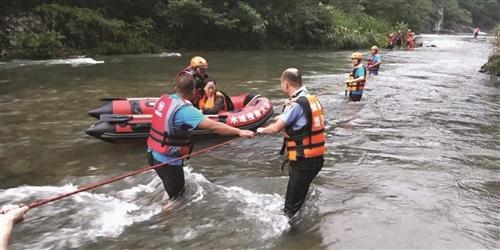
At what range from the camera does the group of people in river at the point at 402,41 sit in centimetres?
3034

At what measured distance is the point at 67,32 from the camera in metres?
19.6

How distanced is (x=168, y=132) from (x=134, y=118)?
8.83 feet

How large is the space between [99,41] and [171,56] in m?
2.99

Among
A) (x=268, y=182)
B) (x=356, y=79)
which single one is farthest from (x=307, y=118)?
(x=356, y=79)

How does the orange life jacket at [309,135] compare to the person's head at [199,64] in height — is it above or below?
below

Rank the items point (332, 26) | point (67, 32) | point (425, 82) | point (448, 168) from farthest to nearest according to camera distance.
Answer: point (332, 26), point (67, 32), point (425, 82), point (448, 168)

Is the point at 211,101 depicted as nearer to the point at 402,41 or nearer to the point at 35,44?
the point at 35,44

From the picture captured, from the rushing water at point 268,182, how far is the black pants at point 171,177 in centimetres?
26

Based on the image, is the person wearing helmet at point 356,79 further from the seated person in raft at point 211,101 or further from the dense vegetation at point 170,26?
the dense vegetation at point 170,26

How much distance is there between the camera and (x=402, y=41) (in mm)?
32062

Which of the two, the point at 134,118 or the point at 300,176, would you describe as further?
the point at 134,118

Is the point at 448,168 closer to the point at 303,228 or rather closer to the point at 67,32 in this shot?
the point at 303,228

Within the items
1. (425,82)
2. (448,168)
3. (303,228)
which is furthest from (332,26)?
(303,228)

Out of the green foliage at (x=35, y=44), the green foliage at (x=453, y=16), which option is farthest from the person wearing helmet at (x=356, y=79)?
the green foliage at (x=453, y=16)
